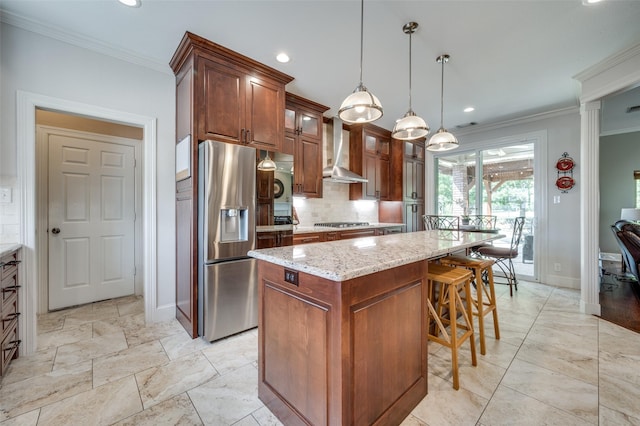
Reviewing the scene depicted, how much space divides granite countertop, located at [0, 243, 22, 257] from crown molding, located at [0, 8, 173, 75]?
5.51 feet

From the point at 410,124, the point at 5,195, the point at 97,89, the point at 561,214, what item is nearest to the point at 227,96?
the point at 97,89

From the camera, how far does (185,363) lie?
1988mm

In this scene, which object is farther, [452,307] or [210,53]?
[210,53]

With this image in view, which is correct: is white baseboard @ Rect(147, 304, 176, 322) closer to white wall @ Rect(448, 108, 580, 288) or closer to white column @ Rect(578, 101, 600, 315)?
white column @ Rect(578, 101, 600, 315)

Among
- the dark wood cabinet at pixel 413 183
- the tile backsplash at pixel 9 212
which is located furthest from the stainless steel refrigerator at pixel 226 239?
the dark wood cabinet at pixel 413 183

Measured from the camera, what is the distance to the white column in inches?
109

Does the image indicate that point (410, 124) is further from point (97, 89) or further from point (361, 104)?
point (97, 89)

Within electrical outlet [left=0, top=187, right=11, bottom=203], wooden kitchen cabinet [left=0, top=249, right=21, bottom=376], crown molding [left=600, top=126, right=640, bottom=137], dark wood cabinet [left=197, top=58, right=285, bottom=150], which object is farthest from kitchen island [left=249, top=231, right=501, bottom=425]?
crown molding [left=600, top=126, right=640, bottom=137]

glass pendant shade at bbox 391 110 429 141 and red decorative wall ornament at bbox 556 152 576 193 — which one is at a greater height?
glass pendant shade at bbox 391 110 429 141

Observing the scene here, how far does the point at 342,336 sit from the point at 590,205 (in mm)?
3315

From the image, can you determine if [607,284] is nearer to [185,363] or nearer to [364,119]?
[364,119]

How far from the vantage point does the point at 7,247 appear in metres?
1.85

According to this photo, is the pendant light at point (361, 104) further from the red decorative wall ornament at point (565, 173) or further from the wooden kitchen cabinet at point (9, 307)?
the red decorative wall ornament at point (565, 173)

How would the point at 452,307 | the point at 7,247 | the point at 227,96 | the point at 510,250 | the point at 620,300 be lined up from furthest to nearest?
the point at 510,250 → the point at 620,300 → the point at 227,96 → the point at 7,247 → the point at 452,307
